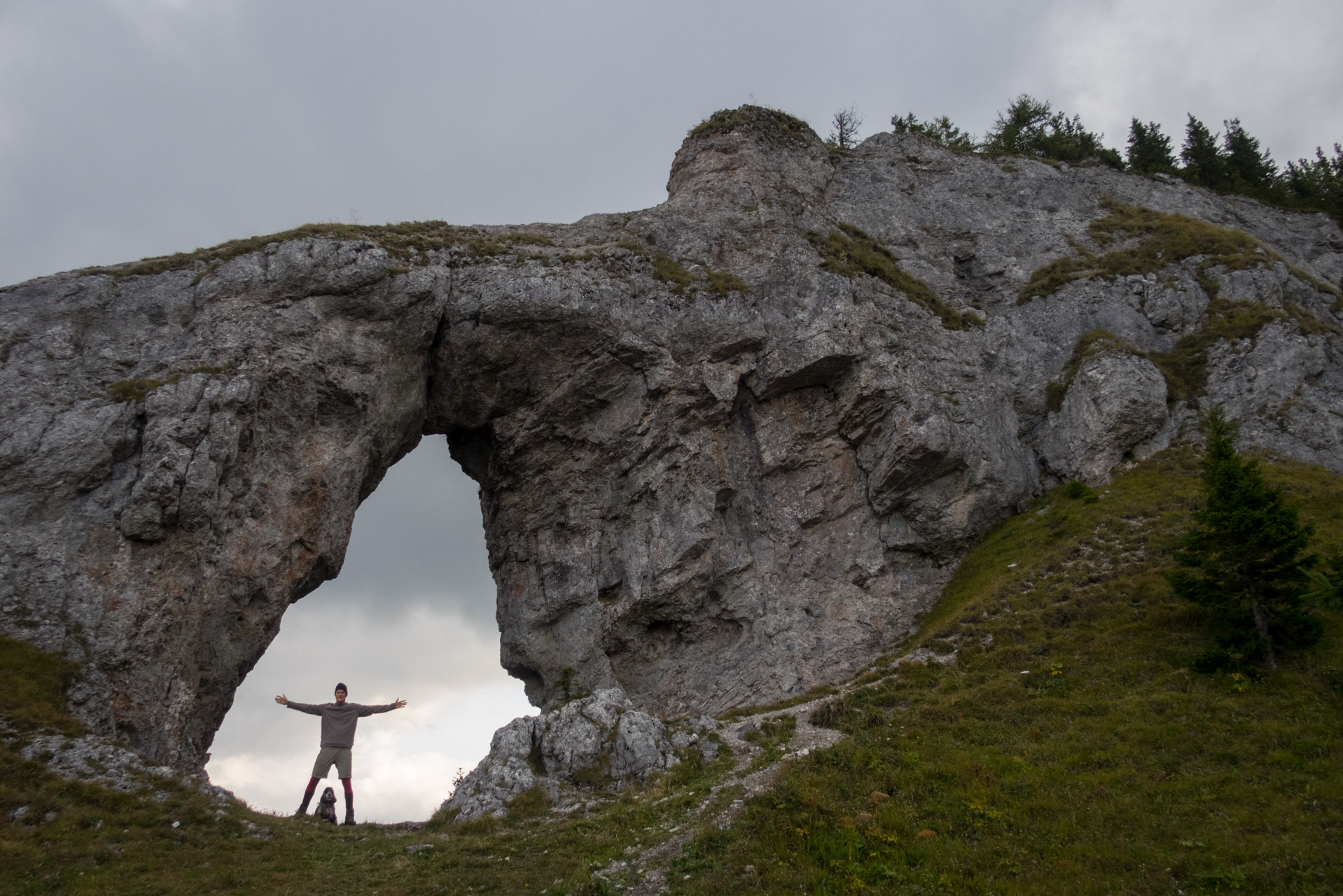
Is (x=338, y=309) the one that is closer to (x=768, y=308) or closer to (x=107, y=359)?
(x=107, y=359)

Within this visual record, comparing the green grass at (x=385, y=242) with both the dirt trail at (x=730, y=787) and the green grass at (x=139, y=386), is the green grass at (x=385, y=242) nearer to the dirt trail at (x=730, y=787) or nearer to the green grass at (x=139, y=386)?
the green grass at (x=139, y=386)

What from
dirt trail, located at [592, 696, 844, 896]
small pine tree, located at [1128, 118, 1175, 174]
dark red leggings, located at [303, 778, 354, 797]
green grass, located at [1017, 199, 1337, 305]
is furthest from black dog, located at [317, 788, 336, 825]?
small pine tree, located at [1128, 118, 1175, 174]

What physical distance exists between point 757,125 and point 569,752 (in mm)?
36700

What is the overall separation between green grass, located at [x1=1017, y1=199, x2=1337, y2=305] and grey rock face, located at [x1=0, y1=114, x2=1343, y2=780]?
669 millimetres

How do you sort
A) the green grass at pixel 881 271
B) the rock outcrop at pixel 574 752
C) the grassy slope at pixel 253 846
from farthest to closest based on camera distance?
1. the green grass at pixel 881 271
2. the rock outcrop at pixel 574 752
3. the grassy slope at pixel 253 846

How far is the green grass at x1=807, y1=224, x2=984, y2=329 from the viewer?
128ft

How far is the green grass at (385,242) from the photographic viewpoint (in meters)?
29.2

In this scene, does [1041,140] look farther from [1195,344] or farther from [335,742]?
[335,742]

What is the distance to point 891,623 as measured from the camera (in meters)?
31.5

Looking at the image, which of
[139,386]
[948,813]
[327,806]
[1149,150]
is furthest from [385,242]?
[1149,150]

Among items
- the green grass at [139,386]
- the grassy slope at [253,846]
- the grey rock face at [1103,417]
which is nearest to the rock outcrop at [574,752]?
the grassy slope at [253,846]

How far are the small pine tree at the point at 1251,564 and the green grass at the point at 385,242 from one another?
86.5 feet

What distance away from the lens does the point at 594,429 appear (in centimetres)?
3338

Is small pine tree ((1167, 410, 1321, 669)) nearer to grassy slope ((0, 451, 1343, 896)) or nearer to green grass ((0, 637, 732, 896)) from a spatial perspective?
grassy slope ((0, 451, 1343, 896))
